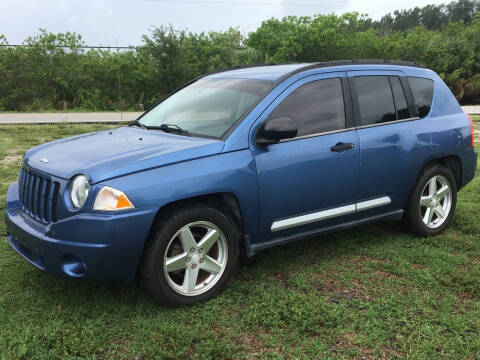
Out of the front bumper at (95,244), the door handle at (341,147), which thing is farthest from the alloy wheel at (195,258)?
the door handle at (341,147)

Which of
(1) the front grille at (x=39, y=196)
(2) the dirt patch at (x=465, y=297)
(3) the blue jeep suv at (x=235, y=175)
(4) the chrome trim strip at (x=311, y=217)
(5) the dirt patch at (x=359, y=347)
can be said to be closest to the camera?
(5) the dirt patch at (x=359, y=347)

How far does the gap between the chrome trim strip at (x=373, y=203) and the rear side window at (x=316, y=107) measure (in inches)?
27.8

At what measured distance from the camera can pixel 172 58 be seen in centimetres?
1922

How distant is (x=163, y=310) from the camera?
139 inches

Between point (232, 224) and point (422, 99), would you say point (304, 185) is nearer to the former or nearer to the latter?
point (232, 224)

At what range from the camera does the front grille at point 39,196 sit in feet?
11.0

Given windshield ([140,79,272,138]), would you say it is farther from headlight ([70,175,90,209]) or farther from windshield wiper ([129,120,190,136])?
headlight ([70,175,90,209])

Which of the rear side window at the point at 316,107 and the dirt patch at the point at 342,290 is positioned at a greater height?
the rear side window at the point at 316,107

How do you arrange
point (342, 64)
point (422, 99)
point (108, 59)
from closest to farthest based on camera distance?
point (342, 64), point (422, 99), point (108, 59)

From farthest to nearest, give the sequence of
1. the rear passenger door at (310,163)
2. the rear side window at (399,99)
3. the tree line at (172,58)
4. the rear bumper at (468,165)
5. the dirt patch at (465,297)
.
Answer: the tree line at (172,58)
the rear bumper at (468,165)
the rear side window at (399,99)
the rear passenger door at (310,163)
the dirt patch at (465,297)

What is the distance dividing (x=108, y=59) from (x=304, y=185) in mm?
17942

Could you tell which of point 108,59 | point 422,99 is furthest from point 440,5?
point 422,99

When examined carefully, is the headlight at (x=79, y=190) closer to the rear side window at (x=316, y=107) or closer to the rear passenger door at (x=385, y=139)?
the rear side window at (x=316, y=107)

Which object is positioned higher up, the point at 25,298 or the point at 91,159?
the point at 91,159
